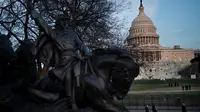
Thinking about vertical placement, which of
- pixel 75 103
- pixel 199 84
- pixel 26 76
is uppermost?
pixel 26 76

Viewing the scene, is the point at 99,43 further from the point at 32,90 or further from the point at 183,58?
the point at 183,58

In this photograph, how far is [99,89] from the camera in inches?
206

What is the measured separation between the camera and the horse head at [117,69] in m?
5.40

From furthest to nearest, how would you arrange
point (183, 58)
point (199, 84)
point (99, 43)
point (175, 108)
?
point (183, 58), point (199, 84), point (175, 108), point (99, 43)

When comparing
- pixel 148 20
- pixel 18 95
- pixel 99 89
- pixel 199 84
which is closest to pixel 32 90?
pixel 18 95

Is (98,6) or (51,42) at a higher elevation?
(98,6)

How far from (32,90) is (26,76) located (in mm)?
603

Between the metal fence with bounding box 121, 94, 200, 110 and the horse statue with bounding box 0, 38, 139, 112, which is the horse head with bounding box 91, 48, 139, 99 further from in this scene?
the metal fence with bounding box 121, 94, 200, 110

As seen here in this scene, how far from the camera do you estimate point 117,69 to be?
5418 millimetres

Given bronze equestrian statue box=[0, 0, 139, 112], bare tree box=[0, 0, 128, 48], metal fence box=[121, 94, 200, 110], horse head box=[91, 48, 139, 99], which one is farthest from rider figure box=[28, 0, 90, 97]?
metal fence box=[121, 94, 200, 110]

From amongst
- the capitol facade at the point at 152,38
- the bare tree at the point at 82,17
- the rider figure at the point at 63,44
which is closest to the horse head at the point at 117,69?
the rider figure at the point at 63,44

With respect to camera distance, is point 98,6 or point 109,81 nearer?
point 109,81

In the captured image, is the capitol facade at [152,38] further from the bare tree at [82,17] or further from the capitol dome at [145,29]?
the bare tree at [82,17]

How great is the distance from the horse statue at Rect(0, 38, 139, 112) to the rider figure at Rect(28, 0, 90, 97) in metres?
0.10
